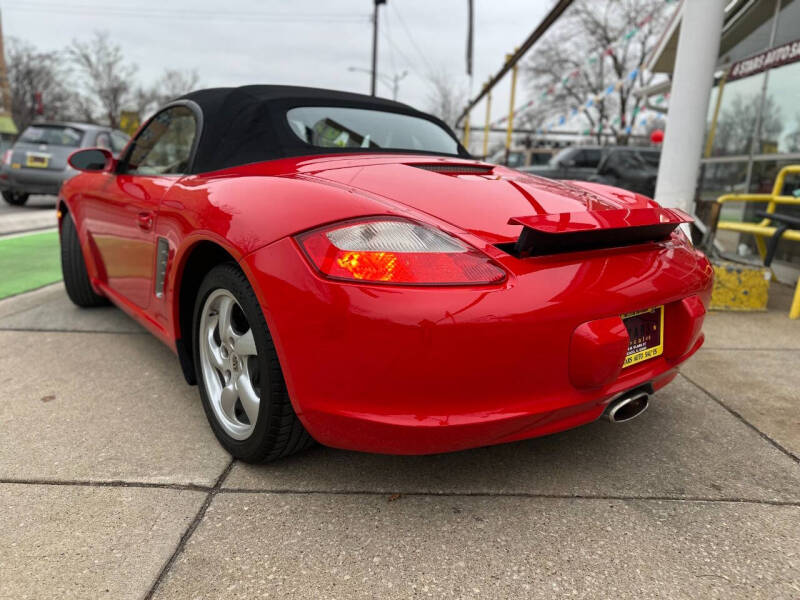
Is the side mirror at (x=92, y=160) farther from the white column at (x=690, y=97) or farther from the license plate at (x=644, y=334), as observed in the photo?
the white column at (x=690, y=97)

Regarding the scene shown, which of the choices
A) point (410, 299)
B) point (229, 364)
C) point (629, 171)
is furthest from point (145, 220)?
point (629, 171)

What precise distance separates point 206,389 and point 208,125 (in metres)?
1.17

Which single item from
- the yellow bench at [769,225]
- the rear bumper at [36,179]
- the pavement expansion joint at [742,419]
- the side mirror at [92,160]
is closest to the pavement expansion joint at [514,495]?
the pavement expansion joint at [742,419]

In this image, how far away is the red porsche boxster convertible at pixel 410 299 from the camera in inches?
59.1

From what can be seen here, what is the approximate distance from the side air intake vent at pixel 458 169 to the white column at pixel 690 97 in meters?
3.14

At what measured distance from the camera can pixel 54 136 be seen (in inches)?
416

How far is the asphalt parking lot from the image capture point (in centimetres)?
150

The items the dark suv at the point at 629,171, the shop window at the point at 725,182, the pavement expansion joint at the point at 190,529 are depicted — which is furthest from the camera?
the dark suv at the point at 629,171

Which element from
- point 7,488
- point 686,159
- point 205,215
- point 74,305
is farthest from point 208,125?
point 686,159

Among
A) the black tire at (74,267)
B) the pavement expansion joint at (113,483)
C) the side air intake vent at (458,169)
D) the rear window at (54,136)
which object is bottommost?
the pavement expansion joint at (113,483)

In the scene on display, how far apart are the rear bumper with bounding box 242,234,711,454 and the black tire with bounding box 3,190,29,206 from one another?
39.5 ft

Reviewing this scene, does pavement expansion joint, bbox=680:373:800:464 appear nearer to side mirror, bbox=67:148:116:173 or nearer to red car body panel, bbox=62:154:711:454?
red car body panel, bbox=62:154:711:454

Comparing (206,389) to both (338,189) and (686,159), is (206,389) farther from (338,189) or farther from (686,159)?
(686,159)

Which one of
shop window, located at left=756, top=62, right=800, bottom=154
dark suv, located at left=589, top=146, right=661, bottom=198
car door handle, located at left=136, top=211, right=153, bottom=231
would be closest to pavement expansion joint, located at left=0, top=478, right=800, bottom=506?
car door handle, located at left=136, top=211, right=153, bottom=231
